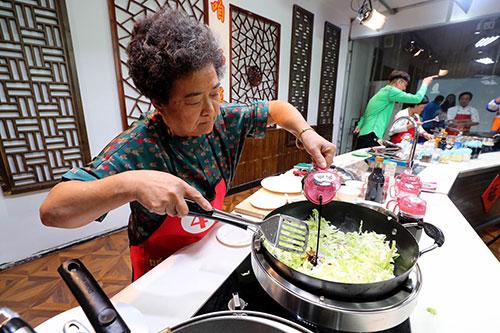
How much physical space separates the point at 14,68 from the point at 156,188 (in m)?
2.34

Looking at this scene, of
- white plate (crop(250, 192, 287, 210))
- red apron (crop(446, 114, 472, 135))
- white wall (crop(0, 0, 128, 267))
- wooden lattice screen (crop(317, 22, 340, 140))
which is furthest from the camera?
wooden lattice screen (crop(317, 22, 340, 140))

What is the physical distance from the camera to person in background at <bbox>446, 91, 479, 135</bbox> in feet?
13.3

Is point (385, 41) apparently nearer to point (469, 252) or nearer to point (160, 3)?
point (160, 3)

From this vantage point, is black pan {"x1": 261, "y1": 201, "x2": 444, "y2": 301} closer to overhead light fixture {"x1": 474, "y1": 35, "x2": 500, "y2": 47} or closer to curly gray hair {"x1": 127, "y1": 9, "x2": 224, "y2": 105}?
curly gray hair {"x1": 127, "y1": 9, "x2": 224, "y2": 105}

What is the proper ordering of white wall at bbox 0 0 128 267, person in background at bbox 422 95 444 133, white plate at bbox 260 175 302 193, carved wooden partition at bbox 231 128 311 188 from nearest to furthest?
white plate at bbox 260 175 302 193, white wall at bbox 0 0 128 267, carved wooden partition at bbox 231 128 311 188, person in background at bbox 422 95 444 133

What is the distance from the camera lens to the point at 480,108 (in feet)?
13.1

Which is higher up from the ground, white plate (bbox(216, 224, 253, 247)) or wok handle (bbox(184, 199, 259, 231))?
wok handle (bbox(184, 199, 259, 231))

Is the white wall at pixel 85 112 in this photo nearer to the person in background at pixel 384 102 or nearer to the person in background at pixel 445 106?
the person in background at pixel 384 102

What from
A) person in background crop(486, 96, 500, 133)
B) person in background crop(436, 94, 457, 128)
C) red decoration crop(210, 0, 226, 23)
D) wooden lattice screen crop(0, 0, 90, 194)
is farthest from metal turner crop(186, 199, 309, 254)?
person in background crop(436, 94, 457, 128)

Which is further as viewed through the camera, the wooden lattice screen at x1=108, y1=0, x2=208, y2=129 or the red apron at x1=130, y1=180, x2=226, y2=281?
the wooden lattice screen at x1=108, y1=0, x2=208, y2=129

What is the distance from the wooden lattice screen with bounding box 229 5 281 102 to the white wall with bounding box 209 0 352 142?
0.11 m

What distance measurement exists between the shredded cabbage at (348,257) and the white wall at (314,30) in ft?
9.96

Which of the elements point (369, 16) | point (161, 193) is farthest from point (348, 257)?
point (369, 16)

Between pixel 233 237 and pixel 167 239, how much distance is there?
285 mm
